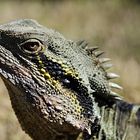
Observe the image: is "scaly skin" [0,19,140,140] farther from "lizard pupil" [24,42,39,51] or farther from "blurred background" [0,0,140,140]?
"blurred background" [0,0,140,140]

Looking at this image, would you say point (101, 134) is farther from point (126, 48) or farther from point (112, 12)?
point (112, 12)

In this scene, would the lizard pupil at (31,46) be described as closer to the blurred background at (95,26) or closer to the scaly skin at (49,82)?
the scaly skin at (49,82)

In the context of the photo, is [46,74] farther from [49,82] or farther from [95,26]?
[95,26]

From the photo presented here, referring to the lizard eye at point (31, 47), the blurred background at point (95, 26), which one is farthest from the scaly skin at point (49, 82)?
the blurred background at point (95, 26)

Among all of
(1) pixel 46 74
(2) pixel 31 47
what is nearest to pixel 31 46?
(2) pixel 31 47

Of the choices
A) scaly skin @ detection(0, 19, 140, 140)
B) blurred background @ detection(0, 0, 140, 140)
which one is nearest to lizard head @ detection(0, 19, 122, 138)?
scaly skin @ detection(0, 19, 140, 140)

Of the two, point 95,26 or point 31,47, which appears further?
point 95,26

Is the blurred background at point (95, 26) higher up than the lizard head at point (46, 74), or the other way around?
the blurred background at point (95, 26)
